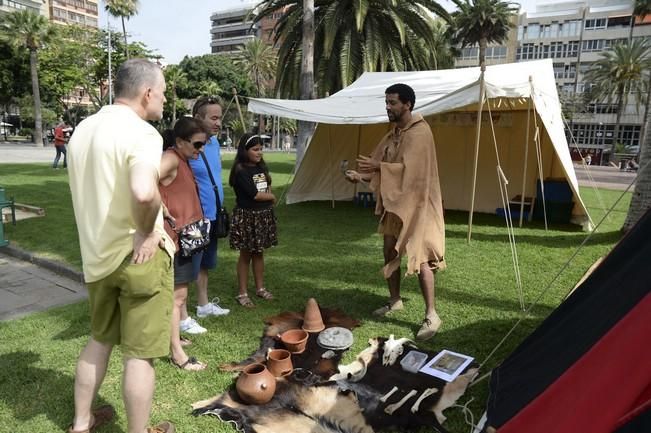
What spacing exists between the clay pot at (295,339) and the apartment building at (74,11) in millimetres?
79776

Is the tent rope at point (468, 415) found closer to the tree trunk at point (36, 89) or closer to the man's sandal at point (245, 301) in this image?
the man's sandal at point (245, 301)

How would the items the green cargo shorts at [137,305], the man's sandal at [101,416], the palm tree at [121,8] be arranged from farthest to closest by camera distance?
the palm tree at [121,8]
the man's sandal at [101,416]
the green cargo shorts at [137,305]

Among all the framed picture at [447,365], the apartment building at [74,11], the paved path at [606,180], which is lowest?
the paved path at [606,180]

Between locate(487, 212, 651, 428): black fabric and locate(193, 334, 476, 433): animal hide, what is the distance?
370 millimetres

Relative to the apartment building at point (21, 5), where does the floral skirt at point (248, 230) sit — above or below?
below

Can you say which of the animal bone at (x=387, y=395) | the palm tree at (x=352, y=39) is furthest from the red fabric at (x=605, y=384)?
the palm tree at (x=352, y=39)

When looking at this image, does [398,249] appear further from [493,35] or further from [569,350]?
[493,35]

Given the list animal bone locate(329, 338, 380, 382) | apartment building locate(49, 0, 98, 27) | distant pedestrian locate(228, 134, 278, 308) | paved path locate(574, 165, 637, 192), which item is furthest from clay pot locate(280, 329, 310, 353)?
apartment building locate(49, 0, 98, 27)

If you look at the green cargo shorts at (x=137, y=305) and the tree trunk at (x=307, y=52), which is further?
the tree trunk at (x=307, y=52)

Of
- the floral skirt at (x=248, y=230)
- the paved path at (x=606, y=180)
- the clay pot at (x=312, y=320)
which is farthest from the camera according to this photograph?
the paved path at (x=606, y=180)

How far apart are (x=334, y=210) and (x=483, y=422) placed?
705cm

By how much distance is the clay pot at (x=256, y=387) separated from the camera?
2559mm

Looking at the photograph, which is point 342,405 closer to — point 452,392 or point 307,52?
point 452,392

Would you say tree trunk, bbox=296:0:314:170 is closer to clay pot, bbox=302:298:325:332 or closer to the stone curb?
the stone curb
